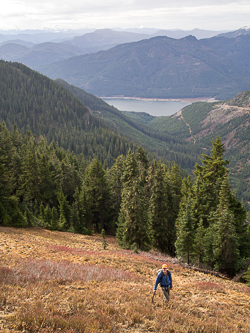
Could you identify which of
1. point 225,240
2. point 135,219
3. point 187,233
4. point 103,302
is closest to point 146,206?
point 135,219

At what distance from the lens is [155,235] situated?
35.0 meters

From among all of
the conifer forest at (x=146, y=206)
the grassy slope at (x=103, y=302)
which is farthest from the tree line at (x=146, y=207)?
the grassy slope at (x=103, y=302)

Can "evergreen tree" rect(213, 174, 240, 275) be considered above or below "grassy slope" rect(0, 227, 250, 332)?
below

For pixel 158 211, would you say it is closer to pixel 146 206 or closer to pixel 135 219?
pixel 146 206

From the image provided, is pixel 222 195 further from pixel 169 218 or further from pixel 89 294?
pixel 89 294

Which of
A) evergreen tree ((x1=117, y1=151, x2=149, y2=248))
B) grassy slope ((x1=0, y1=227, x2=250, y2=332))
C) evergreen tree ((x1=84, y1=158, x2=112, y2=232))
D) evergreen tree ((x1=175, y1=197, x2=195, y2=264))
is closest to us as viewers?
grassy slope ((x1=0, y1=227, x2=250, y2=332))

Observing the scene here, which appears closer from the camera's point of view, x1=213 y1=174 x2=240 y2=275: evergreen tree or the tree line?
x1=213 y1=174 x2=240 y2=275: evergreen tree

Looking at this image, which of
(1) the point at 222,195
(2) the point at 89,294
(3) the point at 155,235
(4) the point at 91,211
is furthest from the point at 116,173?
(2) the point at 89,294

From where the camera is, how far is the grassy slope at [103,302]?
818 centimetres

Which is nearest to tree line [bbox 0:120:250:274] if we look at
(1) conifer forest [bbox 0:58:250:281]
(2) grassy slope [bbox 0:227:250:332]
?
(1) conifer forest [bbox 0:58:250:281]

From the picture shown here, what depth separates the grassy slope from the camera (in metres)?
8.18

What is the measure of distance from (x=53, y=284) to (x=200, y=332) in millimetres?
6930

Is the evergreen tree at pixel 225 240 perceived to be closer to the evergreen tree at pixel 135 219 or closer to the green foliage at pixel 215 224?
the green foliage at pixel 215 224

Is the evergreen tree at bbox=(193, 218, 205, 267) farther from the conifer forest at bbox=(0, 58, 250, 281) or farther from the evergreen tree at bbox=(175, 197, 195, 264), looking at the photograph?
the evergreen tree at bbox=(175, 197, 195, 264)
